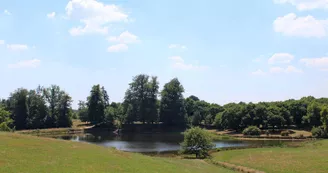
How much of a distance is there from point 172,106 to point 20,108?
61.1m

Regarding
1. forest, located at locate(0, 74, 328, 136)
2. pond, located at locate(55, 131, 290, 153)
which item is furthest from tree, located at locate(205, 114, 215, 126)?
pond, located at locate(55, 131, 290, 153)

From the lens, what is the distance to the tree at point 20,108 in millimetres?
120062

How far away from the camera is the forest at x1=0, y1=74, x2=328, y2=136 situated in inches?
4560

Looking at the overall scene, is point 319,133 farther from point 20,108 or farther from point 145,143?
point 20,108

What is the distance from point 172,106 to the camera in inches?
5202

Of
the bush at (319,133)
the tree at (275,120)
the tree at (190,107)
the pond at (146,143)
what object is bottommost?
the pond at (146,143)

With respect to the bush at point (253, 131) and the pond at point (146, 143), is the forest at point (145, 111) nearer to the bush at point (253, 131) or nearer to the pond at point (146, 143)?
the bush at point (253, 131)

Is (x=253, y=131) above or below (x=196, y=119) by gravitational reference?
below

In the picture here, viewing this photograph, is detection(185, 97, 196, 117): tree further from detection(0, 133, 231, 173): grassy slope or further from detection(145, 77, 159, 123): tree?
detection(0, 133, 231, 173): grassy slope

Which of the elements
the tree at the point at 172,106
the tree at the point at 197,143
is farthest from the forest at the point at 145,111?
the tree at the point at 197,143

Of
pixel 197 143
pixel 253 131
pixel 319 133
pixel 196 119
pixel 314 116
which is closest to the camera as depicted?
pixel 197 143

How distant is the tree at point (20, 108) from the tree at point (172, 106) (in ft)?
181

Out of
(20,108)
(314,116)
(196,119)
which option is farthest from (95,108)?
(314,116)

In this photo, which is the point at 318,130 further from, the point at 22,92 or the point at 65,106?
the point at 22,92
